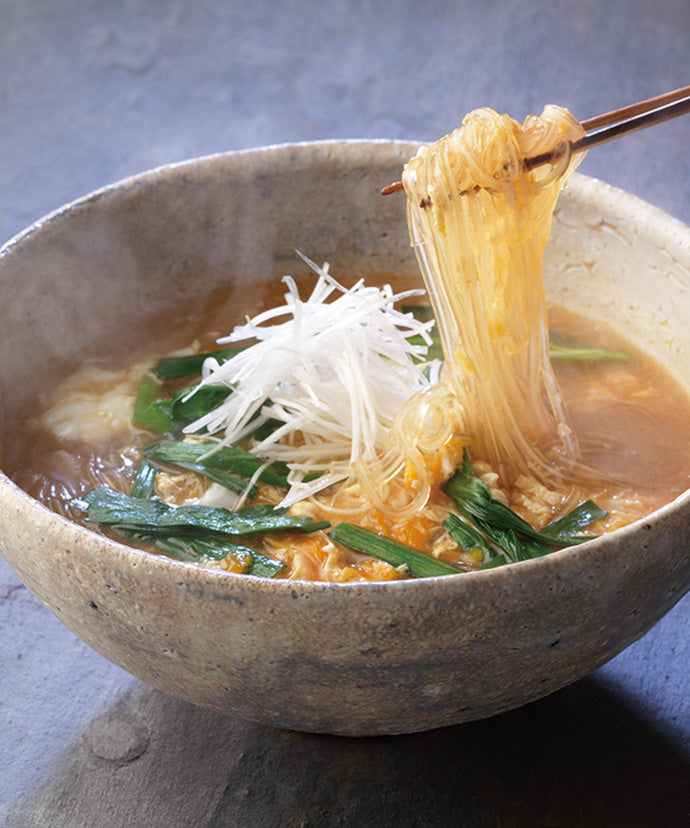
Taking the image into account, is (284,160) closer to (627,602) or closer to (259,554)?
(259,554)

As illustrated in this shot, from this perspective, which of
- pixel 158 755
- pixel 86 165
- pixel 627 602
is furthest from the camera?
pixel 86 165

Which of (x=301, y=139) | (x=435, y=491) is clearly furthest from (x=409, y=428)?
(x=301, y=139)

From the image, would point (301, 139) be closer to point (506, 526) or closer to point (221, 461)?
point (221, 461)

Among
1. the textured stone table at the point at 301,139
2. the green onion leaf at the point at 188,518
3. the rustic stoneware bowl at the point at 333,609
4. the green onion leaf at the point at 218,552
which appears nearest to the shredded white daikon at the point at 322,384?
the green onion leaf at the point at 188,518

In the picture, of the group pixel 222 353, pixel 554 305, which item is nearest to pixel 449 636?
pixel 222 353

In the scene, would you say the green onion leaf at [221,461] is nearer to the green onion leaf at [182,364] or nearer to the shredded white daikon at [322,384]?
the shredded white daikon at [322,384]

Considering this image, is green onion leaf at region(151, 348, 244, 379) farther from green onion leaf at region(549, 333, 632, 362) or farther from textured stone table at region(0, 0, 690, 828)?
green onion leaf at region(549, 333, 632, 362)
